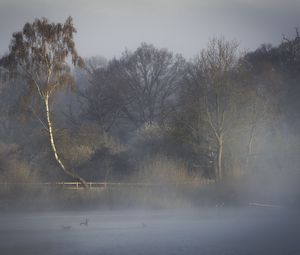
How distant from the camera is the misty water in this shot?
25.9 m

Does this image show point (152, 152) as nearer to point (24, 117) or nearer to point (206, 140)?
point (206, 140)

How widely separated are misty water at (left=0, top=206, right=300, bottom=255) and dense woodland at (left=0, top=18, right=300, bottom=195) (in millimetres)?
5297

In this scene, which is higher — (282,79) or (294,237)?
(282,79)

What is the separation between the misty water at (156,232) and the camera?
25.9 m

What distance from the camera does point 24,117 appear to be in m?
42.8

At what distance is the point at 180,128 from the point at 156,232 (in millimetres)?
17075

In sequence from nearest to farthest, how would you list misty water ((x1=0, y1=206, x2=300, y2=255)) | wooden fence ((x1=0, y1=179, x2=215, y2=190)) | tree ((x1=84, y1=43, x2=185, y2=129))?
misty water ((x1=0, y1=206, x2=300, y2=255)) < wooden fence ((x1=0, y1=179, x2=215, y2=190)) < tree ((x1=84, y1=43, x2=185, y2=129))

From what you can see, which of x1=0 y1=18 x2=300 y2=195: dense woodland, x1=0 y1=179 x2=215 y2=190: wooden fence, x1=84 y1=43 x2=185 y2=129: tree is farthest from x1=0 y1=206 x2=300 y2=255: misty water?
x1=84 y1=43 x2=185 y2=129: tree

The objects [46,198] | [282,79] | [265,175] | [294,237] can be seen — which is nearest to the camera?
[294,237]

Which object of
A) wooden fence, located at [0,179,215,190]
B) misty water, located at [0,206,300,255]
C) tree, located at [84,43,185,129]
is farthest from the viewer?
tree, located at [84,43,185,129]

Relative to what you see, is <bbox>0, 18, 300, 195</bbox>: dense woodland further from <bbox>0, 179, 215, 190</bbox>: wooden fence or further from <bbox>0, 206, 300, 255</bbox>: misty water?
<bbox>0, 206, 300, 255</bbox>: misty water

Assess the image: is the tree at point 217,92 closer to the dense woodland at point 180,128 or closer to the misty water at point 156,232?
the dense woodland at point 180,128

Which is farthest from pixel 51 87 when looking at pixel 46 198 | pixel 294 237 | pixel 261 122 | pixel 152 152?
pixel 294 237

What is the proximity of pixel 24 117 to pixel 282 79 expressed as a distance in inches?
851
